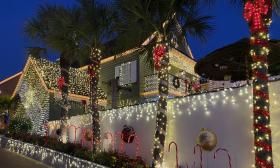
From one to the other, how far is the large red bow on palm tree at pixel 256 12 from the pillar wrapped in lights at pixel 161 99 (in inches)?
163

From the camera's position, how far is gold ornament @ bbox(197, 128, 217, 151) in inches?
429

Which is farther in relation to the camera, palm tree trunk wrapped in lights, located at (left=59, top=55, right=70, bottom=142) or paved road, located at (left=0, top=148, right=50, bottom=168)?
palm tree trunk wrapped in lights, located at (left=59, top=55, right=70, bottom=142)

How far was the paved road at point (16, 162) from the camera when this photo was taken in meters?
15.5

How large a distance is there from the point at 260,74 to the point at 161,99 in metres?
4.25

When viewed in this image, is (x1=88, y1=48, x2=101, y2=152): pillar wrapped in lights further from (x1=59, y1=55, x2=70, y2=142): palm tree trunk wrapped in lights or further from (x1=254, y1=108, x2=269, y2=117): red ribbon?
(x1=254, y1=108, x2=269, y2=117): red ribbon

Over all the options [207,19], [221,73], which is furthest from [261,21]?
[221,73]

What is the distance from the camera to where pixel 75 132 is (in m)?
19.2

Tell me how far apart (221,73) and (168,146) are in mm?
5004

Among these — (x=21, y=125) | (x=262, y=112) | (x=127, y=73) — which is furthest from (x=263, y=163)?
(x=21, y=125)

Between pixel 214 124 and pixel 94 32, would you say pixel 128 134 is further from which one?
pixel 214 124

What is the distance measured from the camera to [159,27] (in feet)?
41.5

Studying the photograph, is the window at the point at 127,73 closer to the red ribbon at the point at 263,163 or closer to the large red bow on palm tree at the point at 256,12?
the large red bow on palm tree at the point at 256,12

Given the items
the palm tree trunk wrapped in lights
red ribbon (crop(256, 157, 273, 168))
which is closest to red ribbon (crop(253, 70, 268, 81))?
red ribbon (crop(256, 157, 273, 168))

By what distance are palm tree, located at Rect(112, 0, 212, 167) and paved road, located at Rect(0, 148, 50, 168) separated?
6.12m
